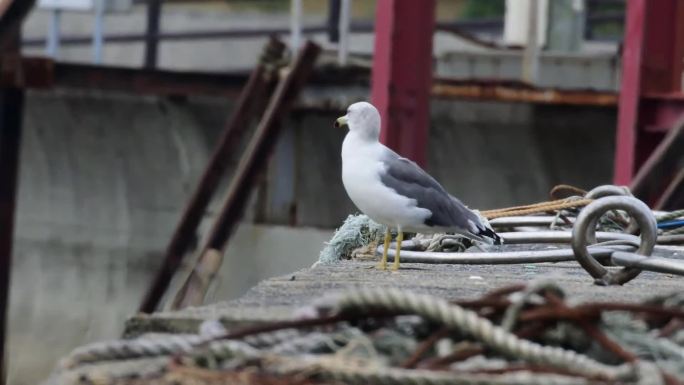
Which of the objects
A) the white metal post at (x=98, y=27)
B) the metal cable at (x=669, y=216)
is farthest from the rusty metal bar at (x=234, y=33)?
the metal cable at (x=669, y=216)

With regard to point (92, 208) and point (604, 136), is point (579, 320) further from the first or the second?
point (92, 208)

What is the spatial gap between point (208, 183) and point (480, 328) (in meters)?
9.69

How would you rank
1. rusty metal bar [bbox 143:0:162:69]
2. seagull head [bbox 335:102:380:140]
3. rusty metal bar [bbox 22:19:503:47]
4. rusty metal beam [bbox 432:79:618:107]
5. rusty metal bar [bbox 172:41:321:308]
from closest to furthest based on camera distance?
1. seagull head [bbox 335:102:380:140]
2. rusty metal bar [bbox 172:41:321:308]
3. rusty metal beam [bbox 432:79:618:107]
4. rusty metal bar [bbox 143:0:162:69]
5. rusty metal bar [bbox 22:19:503:47]

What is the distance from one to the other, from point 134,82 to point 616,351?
10.3 meters

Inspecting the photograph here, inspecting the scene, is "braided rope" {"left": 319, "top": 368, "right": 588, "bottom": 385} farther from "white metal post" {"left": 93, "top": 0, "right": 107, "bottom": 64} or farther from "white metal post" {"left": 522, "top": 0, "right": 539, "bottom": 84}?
"white metal post" {"left": 93, "top": 0, "right": 107, "bottom": 64}

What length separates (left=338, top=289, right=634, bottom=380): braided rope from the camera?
7.90 feet

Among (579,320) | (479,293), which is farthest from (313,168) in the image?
(579,320)

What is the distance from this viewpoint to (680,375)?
2.51 meters

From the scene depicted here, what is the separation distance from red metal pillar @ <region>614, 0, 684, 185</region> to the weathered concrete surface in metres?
4.92

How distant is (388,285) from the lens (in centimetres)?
409

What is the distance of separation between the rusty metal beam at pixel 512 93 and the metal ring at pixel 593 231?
7523mm

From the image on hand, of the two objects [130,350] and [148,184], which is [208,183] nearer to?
[148,184]

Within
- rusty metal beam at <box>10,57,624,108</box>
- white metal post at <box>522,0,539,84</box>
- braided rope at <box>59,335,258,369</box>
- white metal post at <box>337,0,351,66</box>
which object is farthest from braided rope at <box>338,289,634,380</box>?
white metal post at <box>522,0,539,84</box>

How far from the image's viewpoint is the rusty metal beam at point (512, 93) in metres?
11.8
